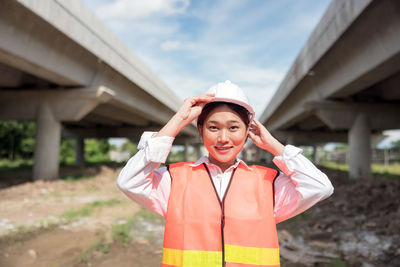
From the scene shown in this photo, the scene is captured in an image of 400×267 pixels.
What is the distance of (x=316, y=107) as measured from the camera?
50.0 feet

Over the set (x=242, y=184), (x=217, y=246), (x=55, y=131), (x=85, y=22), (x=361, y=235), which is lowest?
(x=361, y=235)

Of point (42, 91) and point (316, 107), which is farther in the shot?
point (316, 107)

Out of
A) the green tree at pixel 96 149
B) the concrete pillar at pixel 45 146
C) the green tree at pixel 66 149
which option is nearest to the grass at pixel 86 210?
the concrete pillar at pixel 45 146

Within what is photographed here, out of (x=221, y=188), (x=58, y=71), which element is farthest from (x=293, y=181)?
(x=58, y=71)

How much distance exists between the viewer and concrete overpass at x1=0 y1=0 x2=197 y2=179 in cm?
855

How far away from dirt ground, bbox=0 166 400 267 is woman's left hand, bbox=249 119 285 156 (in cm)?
326

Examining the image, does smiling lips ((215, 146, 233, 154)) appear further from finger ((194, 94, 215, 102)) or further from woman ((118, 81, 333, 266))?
finger ((194, 94, 215, 102))

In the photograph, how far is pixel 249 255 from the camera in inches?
69.6

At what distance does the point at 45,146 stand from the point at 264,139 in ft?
44.3

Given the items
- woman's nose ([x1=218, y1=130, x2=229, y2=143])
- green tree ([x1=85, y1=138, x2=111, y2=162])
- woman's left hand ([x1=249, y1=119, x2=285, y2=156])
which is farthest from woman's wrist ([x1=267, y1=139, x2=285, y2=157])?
green tree ([x1=85, y1=138, x2=111, y2=162])

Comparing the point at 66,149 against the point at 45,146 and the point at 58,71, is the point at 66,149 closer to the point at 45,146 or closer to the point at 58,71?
the point at 45,146

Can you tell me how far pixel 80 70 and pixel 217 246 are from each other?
39.1 feet

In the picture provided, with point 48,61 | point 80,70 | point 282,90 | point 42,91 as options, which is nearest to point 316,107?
point 282,90

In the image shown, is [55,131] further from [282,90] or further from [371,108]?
[371,108]
